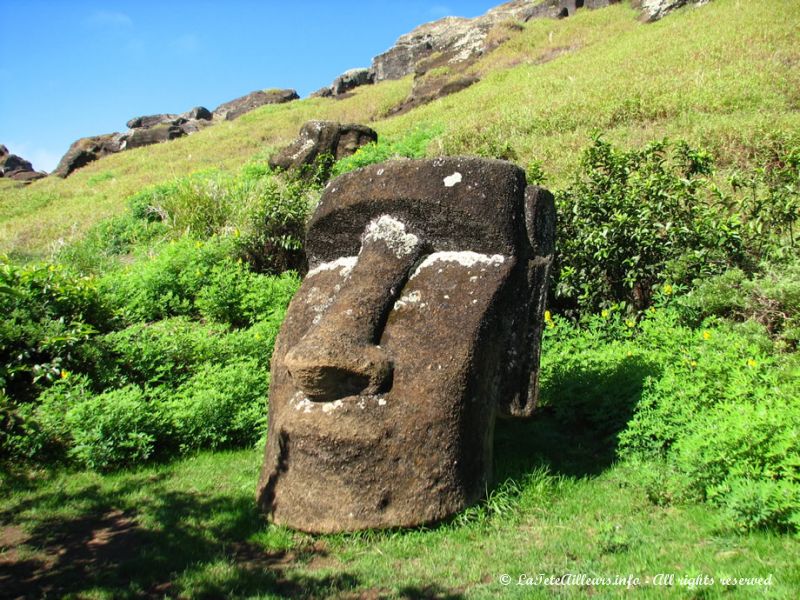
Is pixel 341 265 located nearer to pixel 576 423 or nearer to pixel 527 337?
pixel 527 337

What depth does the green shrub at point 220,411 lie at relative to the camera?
188 inches

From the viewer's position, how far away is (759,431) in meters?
3.19

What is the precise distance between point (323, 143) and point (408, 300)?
10.7 metres

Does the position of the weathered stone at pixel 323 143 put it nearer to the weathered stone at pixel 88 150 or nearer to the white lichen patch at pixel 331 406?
the white lichen patch at pixel 331 406

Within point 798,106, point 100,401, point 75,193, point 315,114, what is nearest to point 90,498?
point 100,401

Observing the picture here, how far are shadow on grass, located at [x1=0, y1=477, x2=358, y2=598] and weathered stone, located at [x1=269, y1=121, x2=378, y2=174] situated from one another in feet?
33.5

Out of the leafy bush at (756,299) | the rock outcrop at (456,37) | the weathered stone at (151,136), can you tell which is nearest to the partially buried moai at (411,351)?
the leafy bush at (756,299)

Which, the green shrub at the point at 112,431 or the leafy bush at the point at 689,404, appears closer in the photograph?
the leafy bush at the point at 689,404

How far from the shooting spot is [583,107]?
1227 centimetres

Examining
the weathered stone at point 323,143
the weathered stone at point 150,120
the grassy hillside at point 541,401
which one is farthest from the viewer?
the weathered stone at point 150,120

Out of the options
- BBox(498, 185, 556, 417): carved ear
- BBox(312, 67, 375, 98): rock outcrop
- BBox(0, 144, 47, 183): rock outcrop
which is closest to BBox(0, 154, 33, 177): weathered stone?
BBox(0, 144, 47, 183): rock outcrop

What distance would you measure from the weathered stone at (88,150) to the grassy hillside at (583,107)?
13.8ft

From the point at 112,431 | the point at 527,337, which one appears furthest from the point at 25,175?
the point at 527,337

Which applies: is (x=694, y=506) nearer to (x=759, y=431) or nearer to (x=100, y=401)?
(x=759, y=431)
